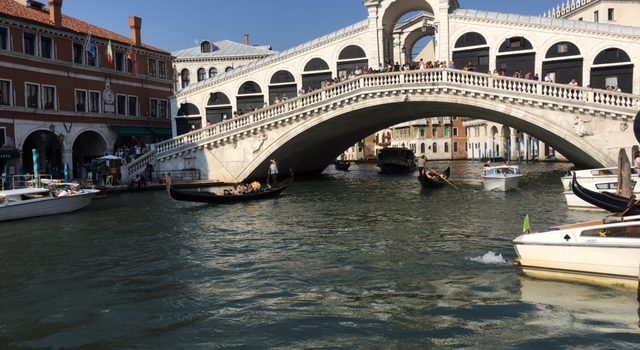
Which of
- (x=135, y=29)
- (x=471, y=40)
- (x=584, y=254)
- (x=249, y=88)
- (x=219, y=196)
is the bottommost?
(x=584, y=254)

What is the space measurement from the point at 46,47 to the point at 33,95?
2.02 metres

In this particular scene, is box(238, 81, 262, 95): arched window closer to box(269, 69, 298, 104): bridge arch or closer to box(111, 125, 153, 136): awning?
box(269, 69, 298, 104): bridge arch

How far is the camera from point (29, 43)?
2083cm

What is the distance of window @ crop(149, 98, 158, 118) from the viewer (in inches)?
1065

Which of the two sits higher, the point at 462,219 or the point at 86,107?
the point at 86,107

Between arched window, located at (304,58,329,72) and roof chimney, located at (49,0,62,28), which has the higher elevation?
roof chimney, located at (49,0,62,28)

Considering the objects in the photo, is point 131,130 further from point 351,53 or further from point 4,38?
point 351,53

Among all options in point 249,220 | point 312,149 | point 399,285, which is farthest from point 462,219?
point 312,149

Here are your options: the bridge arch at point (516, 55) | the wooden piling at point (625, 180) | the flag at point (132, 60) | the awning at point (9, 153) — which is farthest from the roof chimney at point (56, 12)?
the wooden piling at point (625, 180)

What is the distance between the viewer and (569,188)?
13.6 metres

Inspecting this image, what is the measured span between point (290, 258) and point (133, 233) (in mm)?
4355

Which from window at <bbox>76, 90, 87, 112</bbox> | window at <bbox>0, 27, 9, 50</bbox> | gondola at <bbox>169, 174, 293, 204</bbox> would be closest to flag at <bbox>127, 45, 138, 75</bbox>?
window at <bbox>76, 90, 87, 112</bbox>

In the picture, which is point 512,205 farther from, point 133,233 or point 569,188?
point 133,233

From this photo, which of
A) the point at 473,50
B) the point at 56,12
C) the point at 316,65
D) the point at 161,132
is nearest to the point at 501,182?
the point at 473,50
